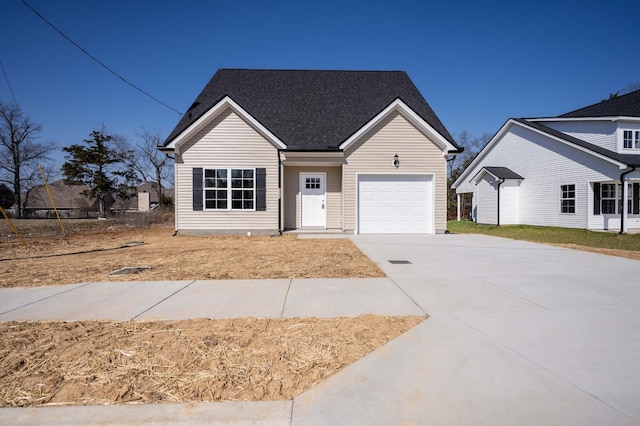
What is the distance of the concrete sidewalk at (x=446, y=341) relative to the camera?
2281mm

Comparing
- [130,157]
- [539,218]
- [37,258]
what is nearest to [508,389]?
[37,258]

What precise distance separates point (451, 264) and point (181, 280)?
5.73 m

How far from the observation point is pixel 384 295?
500 centimetres

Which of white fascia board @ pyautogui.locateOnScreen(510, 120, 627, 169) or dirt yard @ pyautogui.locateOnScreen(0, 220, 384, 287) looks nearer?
dirt yard @ pyautogui.locateOnScreen(0, 220, 384, 287)

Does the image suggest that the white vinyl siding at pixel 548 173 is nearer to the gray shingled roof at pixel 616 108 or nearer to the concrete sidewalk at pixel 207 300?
the gray shingled roof at pixel 616 108

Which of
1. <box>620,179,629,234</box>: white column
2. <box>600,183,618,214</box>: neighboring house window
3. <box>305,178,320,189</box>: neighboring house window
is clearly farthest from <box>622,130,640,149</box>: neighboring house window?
<box>305,178,320,189</box>: neighboring house window

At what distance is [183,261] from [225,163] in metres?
6.39

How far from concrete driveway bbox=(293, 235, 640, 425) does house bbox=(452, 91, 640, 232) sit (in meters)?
14.3

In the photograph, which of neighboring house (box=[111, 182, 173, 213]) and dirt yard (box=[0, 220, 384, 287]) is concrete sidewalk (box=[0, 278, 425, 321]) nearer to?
dirt yard (box=[0, 220, 384, 287])

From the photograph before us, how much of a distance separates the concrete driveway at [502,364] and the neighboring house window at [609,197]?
48.1ft

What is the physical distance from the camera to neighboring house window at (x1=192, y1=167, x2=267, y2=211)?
13430 mm

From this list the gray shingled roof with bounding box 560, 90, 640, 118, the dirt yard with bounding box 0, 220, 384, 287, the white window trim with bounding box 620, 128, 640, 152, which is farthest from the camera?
the gray shingled roof with bounding box 560, 90, 640, 118

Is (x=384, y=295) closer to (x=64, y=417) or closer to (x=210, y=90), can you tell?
(x=64, y=417)

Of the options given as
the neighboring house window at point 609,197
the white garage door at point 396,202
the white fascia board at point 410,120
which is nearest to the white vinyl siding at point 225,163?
the white fascia board at point 410,120
